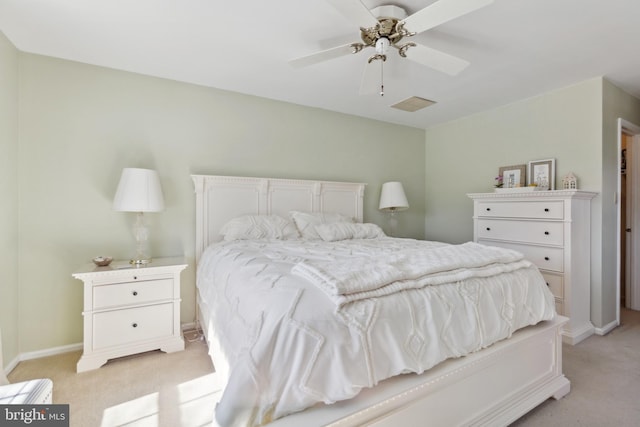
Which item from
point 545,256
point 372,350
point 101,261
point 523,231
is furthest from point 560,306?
point 101,261

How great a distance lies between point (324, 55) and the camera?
1.86 meters

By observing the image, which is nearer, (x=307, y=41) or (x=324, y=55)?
(x=324, y=55)

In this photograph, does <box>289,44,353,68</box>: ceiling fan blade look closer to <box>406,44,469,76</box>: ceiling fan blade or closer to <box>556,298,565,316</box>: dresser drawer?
<box>406,44,469,76</box>: ceiling fan blade

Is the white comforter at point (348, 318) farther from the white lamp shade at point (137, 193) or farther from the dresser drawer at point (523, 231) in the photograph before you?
the dresser drawer at point (523, 231)

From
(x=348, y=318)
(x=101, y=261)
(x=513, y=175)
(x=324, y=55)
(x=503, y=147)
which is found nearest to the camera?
(x=348, y=318)

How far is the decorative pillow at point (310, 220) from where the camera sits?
2.90m

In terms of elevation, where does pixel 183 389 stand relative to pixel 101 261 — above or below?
below

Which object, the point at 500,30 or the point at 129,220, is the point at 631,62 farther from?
the point at 129,220

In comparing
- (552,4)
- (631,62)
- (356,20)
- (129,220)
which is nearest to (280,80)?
(356,20)

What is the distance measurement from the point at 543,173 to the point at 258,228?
294 centimetres

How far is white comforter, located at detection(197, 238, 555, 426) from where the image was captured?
3.17 feet

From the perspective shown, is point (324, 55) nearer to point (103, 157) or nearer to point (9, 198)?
point (103, 157)

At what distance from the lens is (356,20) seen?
1562 mm

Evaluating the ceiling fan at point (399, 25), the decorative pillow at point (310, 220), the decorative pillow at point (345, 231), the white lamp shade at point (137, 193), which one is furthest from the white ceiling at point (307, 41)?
the decorative pillow at point (345, 231)
